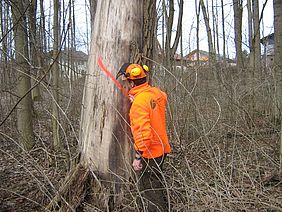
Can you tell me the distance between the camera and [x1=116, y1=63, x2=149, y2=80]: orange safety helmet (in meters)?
2.79

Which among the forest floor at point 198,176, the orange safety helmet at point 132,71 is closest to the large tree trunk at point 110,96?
the orange safety helmet at point 132,71

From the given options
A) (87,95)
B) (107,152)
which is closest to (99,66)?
(87,95)

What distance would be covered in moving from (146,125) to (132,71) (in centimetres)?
56

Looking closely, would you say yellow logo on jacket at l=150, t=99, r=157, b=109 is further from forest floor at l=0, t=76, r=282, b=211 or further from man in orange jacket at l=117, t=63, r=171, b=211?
forest floor at l=0, t=76, r=282, b=211

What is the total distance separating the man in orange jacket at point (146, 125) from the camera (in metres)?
2.75

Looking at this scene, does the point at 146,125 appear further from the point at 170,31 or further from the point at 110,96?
the point at 170,31

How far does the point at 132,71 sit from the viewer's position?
2.80m

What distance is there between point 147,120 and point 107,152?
0.65 metres

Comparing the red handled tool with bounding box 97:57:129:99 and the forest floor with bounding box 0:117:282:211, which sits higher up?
the red handled tool with bounding box 97:57:129:99

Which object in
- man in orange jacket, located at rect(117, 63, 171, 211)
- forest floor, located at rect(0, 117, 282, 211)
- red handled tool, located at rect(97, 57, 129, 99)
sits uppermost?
red handled tool, located at rect(97, 57, 129, 99)

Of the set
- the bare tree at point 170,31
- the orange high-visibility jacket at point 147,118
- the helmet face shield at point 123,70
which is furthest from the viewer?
the bare tree at point 170,31

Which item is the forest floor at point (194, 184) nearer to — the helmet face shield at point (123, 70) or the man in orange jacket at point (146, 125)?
the man in orange jacket at point (146, 125)

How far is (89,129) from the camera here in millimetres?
3123

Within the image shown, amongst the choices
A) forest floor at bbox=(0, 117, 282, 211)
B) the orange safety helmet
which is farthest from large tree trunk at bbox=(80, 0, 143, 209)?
forest floor at bbox=(0, 117, 282, 211)
